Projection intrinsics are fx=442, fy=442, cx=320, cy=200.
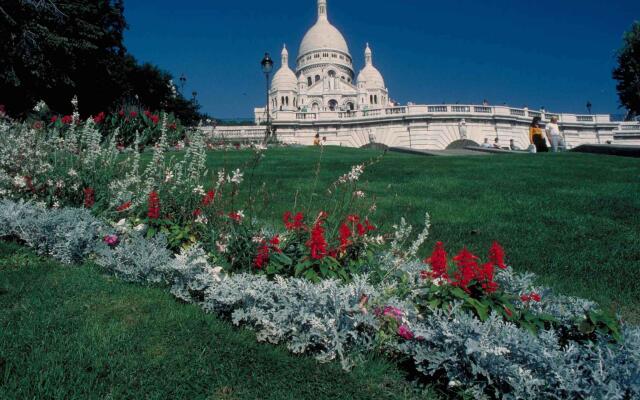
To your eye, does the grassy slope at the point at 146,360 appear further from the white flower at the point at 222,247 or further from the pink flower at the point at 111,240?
the pink flower at the point at 111,240

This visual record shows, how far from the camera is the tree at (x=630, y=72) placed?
42844mm

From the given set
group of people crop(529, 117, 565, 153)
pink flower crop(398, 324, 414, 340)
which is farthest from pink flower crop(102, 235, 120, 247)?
group of people crop(529, 117, 565, 153)

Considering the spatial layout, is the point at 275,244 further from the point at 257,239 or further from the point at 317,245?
the point at 317,245

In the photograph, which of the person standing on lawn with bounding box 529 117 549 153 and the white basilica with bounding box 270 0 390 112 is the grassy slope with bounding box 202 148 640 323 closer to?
the person standing on lawn with bounding box 529 117 549 153

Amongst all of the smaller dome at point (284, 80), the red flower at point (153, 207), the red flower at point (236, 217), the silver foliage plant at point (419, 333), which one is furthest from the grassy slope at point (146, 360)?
the smaller dome at point (284, 80)

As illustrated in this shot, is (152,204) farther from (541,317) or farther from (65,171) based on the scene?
(541,317)

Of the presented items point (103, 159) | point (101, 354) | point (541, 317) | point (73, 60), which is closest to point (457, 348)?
point (541, 317)

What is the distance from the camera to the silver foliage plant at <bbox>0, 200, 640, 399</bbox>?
264 centimetres

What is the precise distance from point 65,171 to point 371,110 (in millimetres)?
37256

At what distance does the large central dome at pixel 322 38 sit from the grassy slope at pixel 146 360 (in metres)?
100

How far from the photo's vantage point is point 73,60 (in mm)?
26188

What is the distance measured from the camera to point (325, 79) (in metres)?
87.4

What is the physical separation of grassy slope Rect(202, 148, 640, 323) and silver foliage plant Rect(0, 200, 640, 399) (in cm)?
145

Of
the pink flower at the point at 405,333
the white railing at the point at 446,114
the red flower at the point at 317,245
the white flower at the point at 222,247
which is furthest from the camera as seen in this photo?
the white railing at the point at 446,114
